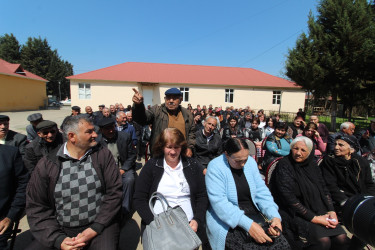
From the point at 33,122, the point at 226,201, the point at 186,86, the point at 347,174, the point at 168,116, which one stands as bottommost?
the point at 226,201

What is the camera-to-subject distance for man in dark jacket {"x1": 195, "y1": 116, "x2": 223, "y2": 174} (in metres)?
3.70

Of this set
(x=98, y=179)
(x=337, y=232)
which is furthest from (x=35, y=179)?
(x=337, y=232)

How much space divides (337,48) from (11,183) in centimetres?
1607

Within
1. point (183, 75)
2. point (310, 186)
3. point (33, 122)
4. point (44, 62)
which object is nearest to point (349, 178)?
point (310, 186)

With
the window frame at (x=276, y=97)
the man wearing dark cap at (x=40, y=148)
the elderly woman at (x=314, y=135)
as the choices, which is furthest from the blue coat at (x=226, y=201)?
the window frame at (x=276, y=97)

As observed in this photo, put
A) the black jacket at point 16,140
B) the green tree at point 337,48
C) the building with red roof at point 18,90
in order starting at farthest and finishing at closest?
the building with red roof at point 18,90
the green tree at point 337,48
the black jacket at point 16,140

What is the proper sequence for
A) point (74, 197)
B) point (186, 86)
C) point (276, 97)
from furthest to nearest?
point (276, 97) < point (186, 86) < point (74, 197)

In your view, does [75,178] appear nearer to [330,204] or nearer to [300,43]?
[330,204]

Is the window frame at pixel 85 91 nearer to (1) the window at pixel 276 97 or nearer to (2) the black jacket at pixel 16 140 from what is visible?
(2) the black jacket at pixel 16 140

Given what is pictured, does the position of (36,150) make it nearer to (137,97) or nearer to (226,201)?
(137,97)

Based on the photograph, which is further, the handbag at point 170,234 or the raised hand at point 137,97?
the raised hand at point 137,97

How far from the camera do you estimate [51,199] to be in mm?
1929

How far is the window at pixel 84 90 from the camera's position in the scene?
20.1 metres

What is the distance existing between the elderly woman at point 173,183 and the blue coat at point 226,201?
148mm
